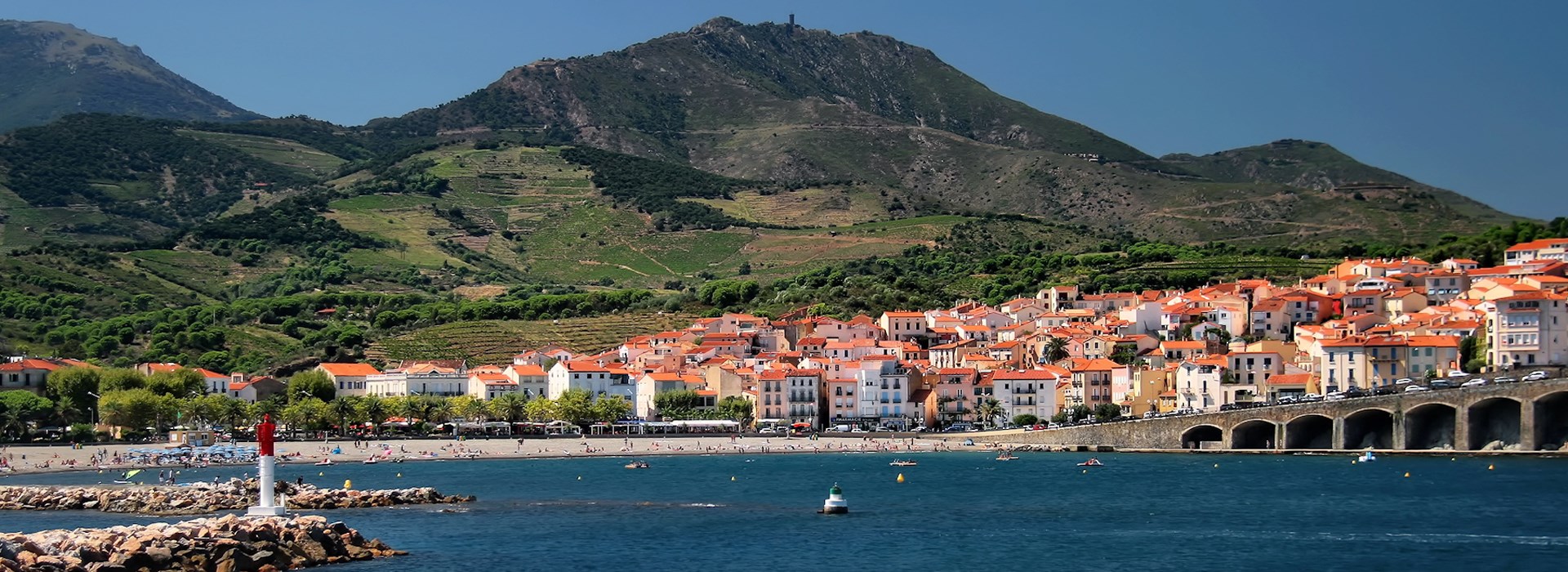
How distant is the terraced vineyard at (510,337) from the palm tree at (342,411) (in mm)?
15576

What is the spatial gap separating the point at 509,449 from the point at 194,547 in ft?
150

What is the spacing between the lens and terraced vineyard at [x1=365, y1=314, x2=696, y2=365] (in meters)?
109

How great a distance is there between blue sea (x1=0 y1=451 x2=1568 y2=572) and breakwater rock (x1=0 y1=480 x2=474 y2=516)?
4.34ft

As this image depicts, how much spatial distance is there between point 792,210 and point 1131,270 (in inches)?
2472

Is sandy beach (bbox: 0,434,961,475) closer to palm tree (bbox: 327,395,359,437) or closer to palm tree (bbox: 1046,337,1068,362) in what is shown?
palm tree (bbox: 327,395,359,437)

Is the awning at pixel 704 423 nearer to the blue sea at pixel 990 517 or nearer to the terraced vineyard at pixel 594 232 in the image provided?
the blue sea at pixel 990 517

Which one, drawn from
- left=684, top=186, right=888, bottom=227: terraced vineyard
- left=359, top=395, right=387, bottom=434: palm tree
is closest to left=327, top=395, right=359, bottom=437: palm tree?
left=359, top=395, right=387, bottom=434: palm tree

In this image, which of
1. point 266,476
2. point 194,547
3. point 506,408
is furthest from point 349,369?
point 194,547

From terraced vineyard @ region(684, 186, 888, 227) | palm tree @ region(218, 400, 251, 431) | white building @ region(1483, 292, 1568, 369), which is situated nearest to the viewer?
white building @ region(1483, 292, 1568, 369)

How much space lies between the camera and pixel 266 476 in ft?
135

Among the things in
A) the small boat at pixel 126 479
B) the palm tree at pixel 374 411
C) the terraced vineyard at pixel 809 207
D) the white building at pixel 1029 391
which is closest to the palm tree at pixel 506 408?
the palm tree at pixel 374 411

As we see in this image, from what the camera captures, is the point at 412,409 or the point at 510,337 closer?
the point at 412,409

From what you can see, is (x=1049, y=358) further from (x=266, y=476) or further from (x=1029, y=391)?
(x=266, y=476)

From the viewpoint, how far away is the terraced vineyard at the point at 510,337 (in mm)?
108875
